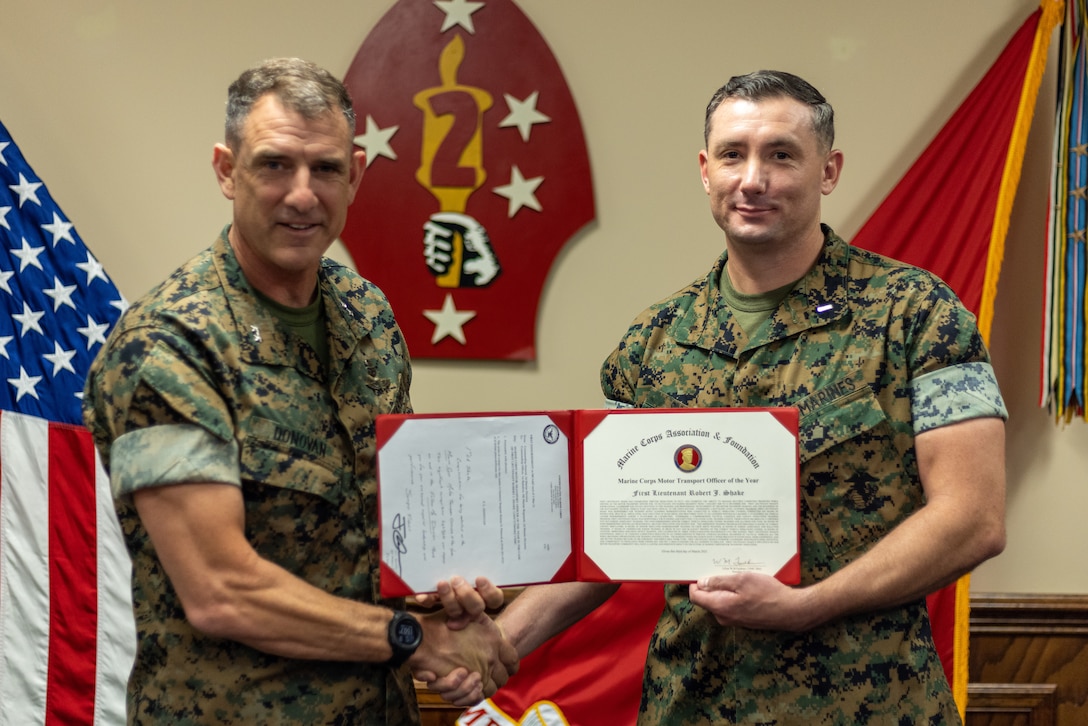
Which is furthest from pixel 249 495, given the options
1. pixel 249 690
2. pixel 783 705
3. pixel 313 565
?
pixel 783 705

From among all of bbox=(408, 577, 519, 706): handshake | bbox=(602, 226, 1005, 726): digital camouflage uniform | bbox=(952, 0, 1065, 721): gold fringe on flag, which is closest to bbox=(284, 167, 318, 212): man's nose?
bbox=(408, 577, 519, 706): handshake

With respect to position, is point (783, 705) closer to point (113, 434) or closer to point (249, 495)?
point (249, 495)

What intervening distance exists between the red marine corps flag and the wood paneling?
1473 mm

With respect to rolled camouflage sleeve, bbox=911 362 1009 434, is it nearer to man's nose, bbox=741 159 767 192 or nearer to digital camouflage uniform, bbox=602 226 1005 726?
digital camouflage uniform, bbox=602 226 1005 726

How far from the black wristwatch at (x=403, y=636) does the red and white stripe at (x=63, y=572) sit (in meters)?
1.43

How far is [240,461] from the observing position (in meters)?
1.52

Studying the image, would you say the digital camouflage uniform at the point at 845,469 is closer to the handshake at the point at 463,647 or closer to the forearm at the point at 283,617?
the handshake at the point at 463,647

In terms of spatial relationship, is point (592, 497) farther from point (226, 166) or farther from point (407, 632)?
point (226, 166)

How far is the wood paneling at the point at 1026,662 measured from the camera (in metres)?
2.83

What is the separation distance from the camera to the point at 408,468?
1.58 metres

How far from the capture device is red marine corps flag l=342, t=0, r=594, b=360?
9.46ft
